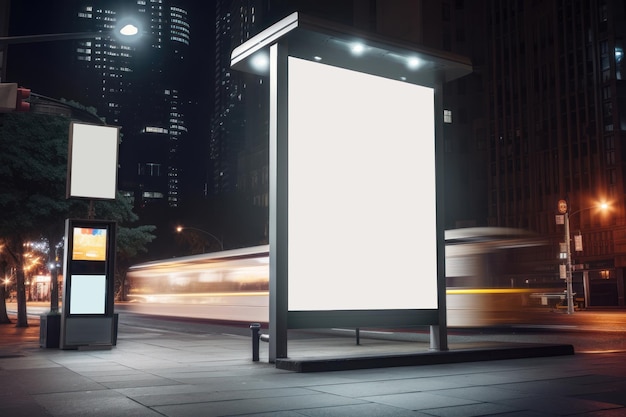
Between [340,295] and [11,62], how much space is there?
84.7 ft

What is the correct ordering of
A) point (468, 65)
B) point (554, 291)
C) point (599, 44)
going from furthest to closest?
point (599, 44), point (554, 291), point (468, 65)

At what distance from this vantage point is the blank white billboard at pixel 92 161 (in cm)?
1853

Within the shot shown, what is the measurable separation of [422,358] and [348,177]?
3888 millimetres

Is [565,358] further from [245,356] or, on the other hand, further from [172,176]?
[172,176]

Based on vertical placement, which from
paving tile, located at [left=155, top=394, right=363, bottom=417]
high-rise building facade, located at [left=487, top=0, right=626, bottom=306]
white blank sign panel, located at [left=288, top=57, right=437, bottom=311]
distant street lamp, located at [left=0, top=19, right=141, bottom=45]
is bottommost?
paving tile, located at [left=155, top=394, right=363, bottom=417]

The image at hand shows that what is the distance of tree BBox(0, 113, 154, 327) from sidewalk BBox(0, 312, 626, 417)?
13225 mm

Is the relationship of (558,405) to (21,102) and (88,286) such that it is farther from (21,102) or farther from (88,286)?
(88,286)

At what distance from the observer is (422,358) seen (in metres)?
13.6

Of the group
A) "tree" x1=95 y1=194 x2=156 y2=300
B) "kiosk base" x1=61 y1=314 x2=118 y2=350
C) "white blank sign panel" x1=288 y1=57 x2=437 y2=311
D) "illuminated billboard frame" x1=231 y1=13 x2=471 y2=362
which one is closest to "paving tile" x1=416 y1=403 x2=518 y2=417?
"illuminated billboard frame" x1=231 y1=13 x2=471 y2=362

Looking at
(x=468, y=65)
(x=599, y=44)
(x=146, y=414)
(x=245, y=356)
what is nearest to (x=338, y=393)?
(x=146, y=414)

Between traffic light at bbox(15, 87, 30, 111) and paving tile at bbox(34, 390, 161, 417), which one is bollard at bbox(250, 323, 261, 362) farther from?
traffic light at bbox(15, 87, 30, 111)

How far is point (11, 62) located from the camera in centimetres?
3291

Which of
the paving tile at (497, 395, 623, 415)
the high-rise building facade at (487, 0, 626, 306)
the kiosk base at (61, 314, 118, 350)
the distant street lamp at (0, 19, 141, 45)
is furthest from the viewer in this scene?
the high-rise building facade at (487, 0, 626, 306)

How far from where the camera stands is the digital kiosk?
57.3 feet
